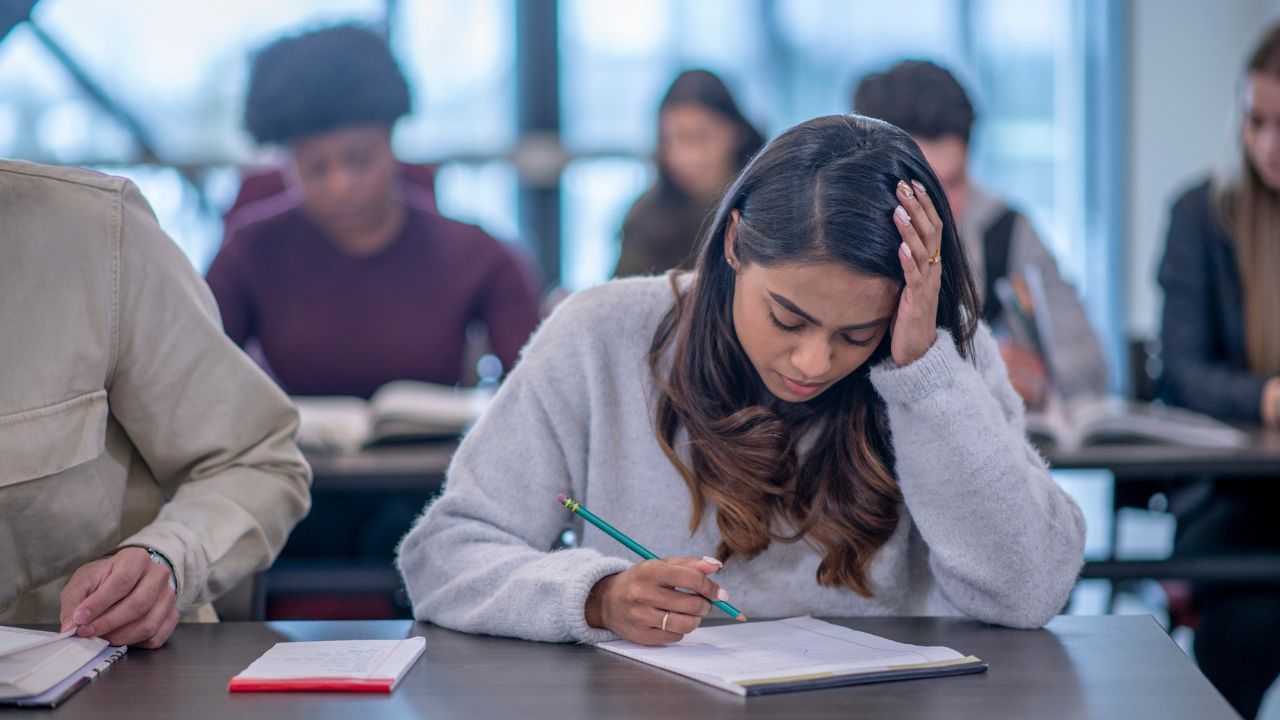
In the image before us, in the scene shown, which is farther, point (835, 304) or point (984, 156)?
point (984, 156)

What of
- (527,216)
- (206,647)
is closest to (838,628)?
(206,647)

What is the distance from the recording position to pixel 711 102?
10.0 feet

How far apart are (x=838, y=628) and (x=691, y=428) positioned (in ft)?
0.94

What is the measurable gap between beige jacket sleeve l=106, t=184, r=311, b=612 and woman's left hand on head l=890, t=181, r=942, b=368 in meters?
0.67

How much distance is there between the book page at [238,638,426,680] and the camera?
1027mm

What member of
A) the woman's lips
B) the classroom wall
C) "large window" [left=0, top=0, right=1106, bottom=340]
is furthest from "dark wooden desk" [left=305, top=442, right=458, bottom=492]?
the classroom wall

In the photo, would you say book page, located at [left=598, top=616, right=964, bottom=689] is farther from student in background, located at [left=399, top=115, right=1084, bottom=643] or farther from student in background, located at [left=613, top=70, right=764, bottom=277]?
student in background, located at [left=613, top=70, right=764, bottom=277]

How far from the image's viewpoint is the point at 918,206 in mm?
1230

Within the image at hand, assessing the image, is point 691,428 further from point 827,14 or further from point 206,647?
point 827,14

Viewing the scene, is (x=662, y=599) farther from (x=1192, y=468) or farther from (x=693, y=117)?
(x=693, y=117)

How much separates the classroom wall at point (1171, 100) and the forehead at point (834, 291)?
12.4ft

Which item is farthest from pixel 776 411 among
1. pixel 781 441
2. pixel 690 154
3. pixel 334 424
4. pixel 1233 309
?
pixel 690 154

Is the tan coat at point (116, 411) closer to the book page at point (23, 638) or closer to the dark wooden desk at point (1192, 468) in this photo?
the book page at point (23, 638)

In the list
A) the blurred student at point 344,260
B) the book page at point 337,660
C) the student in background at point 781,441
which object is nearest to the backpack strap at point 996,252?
the blurred student at point 344,260
